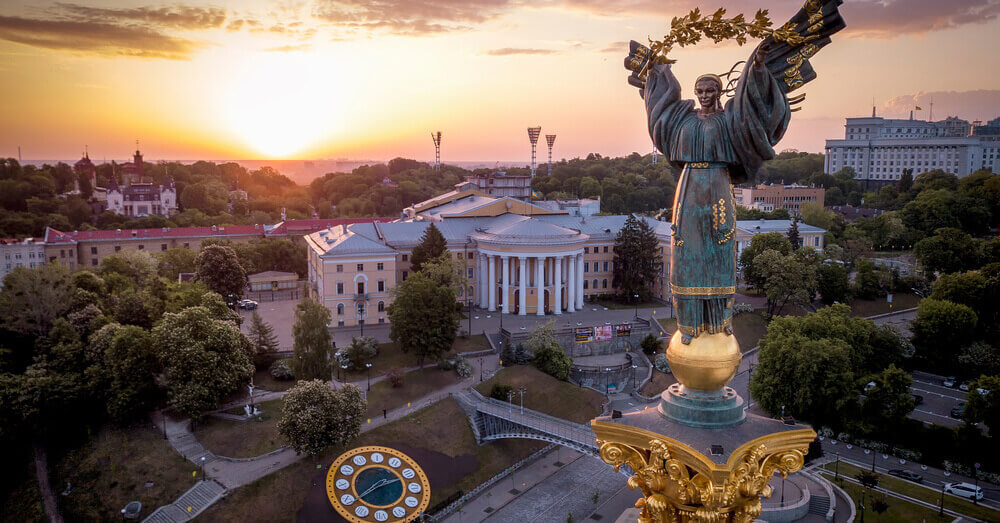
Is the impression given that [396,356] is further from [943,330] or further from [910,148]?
[910,148]

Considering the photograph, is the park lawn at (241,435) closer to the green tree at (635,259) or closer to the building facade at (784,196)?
the green tree at (635,259)

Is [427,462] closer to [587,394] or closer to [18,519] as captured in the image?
[587,394]

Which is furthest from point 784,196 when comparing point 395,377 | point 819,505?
point 395,377

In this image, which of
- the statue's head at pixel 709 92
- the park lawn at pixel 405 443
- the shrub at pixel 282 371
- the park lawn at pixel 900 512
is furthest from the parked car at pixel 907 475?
the statue's head at pixel 709 92

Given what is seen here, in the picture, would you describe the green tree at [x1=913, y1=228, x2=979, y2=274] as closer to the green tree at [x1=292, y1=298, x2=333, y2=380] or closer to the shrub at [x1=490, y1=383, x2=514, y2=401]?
the shrub at [x1=490, y1=383, x2=514, y2=401]

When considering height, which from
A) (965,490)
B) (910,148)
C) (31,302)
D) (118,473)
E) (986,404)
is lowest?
(965,490)

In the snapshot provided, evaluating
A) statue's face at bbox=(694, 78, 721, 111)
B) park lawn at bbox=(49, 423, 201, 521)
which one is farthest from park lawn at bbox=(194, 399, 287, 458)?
statue's face at bbox=(694, 78, 721, 111)
